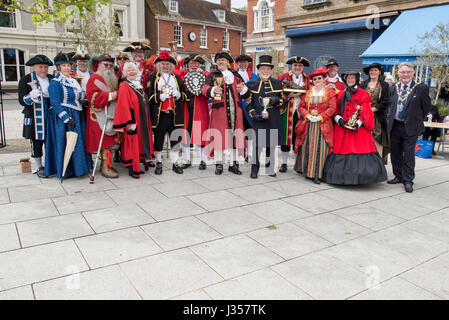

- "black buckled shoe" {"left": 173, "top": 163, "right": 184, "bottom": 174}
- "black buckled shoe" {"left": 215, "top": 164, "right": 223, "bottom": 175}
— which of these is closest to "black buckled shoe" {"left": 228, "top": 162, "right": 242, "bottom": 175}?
"black buckled shoe" {"left": 215, "top": 164, "right": 223, "bottom": 175}

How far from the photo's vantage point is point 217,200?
5.25 metres

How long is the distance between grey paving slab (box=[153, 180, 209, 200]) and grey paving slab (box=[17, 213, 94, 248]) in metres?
1.39

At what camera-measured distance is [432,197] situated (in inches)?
223

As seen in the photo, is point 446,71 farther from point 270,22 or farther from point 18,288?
point 270,22

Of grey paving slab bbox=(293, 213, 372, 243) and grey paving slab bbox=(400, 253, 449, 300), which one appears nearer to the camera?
grey paving slab bbox=(400, 253, 449, 300)

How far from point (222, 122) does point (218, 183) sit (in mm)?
1093

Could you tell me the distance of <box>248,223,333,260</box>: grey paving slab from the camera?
3.72 metres

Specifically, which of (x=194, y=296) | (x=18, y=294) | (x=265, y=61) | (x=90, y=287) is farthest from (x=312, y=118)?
(x=18, y=294)

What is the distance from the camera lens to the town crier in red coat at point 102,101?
19.0 feet

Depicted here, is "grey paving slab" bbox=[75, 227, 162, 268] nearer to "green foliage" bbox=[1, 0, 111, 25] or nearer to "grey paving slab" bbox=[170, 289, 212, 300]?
"grey paving slab" bbox=[170, 289, 212, 300]

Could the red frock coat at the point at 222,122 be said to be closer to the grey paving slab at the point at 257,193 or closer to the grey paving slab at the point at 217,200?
the grey paving slab at the point at 257,193

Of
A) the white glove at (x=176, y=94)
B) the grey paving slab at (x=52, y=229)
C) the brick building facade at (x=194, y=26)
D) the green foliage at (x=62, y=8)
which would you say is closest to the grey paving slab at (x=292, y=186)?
the white glove at (x=176, y=94)

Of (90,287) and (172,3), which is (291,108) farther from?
(172,3)

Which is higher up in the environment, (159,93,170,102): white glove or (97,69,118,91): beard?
(97,69,118,91): beard
